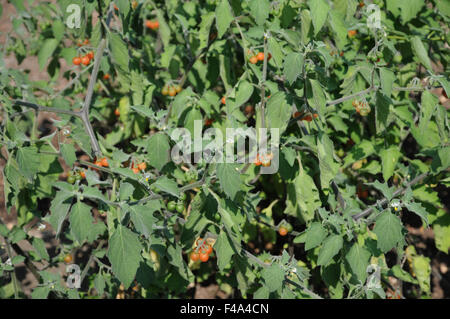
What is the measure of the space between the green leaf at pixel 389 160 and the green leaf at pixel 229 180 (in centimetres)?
132

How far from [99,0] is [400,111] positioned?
2.10 m

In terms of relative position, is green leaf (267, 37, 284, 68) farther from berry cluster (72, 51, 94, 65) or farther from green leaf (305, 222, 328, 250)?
berry cluster (72, 51, 94, 65)

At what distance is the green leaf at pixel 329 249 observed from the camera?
221 cm

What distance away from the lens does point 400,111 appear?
2771 millimetres

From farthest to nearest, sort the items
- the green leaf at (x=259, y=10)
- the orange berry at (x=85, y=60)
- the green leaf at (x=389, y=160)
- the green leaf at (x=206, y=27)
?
the orange berry at (x=85, y=60) < the green leaf at (x=389, y=160) < the green leaf at (x=206, y=27) < the green leaf at (x=259, y=10)

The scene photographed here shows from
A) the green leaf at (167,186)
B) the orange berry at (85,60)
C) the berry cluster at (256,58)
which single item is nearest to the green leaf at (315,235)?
the green leaf at (167,186)

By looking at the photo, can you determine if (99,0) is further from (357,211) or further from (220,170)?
(357,211)

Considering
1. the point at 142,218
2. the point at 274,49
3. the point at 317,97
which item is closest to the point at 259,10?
the point at 274,49

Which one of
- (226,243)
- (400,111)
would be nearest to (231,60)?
(400,111)

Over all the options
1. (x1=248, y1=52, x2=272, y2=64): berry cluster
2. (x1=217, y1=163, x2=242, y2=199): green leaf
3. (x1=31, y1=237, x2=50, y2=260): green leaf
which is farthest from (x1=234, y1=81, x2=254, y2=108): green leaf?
(x1=31, y1=237, x2=50, y2=260): green leaf

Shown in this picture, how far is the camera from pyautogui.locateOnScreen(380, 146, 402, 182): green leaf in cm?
278

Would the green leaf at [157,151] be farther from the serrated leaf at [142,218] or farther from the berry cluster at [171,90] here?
the berry cluster at [171,90]

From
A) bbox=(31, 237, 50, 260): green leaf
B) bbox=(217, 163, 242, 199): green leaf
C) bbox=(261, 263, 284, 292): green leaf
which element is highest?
bbox=(217, 163, 242, 199): green leaf

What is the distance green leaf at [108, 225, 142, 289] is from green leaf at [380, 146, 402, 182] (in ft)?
5.93
